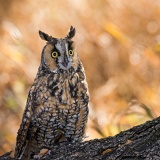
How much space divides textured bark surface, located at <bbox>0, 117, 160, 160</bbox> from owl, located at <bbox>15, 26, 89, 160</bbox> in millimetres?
479

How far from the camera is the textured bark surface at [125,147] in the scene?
2064 mm

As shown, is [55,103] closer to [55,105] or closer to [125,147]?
[55,105]

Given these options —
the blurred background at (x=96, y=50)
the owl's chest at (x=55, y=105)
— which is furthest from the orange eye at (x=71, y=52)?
the blurred background at (x=96, y=50)

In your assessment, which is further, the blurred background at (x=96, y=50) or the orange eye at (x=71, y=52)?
the blurred background at (x=96, y=50)

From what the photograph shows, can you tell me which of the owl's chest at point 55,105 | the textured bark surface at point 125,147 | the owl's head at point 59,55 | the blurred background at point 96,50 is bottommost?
the textured bark surface at point 125,147

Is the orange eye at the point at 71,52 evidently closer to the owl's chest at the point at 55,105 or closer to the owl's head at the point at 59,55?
the owl's head at the point at 59,55

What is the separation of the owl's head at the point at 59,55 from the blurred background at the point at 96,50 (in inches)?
70.0

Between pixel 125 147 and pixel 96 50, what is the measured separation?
2983 mm

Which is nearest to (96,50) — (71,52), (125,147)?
(71,52)

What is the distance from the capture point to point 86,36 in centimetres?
500

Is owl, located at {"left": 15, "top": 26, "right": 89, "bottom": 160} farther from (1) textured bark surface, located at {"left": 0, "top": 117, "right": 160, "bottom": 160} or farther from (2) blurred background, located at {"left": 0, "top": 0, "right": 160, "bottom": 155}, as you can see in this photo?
(2) blurred background, located at {"left": 0, "top": 0, "right": 160, "bottom": 155}

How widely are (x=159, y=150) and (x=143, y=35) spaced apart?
2919 mm

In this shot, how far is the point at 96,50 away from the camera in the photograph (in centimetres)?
506


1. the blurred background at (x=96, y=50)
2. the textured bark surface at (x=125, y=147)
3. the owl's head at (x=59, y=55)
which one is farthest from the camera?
the blurred background at (x=96, y=50)
